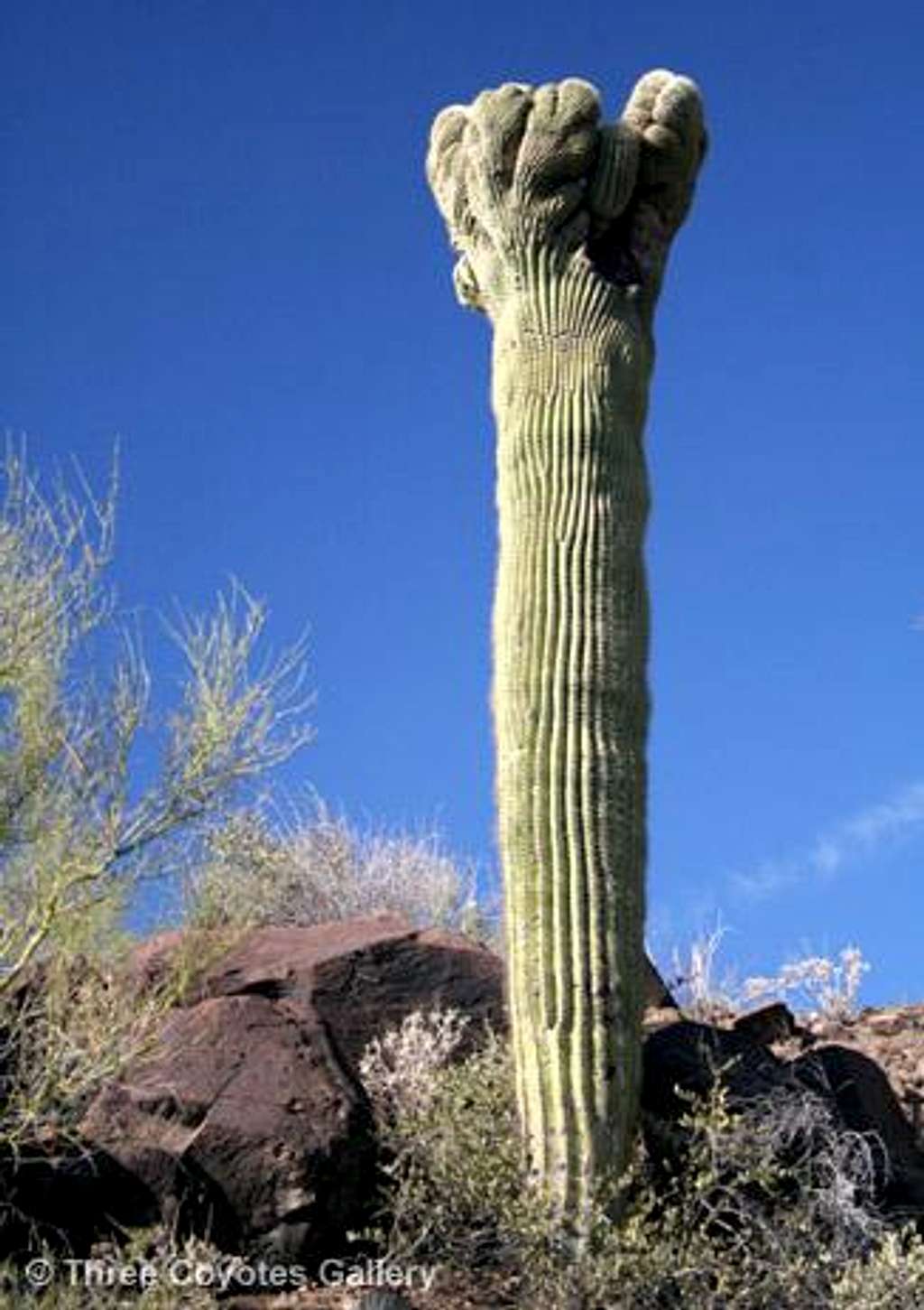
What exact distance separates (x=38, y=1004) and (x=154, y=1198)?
1197 mm

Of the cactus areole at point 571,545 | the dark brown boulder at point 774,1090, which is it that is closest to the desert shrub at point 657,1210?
the dark brown boulder at point 774,1090

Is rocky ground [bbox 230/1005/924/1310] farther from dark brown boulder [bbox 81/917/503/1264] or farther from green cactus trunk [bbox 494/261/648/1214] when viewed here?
green cactus trunk [bbox 494/261/648/1214]

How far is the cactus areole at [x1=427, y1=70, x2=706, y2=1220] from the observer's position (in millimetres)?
8828

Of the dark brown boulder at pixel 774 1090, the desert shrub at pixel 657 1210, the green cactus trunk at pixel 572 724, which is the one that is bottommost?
the desert shrub at pixel 657 1210

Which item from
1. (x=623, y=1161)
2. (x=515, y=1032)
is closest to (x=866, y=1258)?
(x=623, y=1161)

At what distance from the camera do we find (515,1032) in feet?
29.3

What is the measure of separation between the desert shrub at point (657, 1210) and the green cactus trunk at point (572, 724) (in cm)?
25

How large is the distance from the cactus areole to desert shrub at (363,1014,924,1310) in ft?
0.75

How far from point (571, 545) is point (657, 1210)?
9.79ft

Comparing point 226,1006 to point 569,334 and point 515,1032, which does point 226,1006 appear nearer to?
point 515,1032

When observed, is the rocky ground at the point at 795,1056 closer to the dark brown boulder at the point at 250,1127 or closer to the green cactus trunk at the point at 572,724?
the dark brown boulder at the point at 250,1127

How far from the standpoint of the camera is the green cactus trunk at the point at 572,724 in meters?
8.80

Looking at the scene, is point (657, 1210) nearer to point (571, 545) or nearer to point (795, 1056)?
point (795, 1056)

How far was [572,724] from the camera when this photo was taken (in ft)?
30.0
